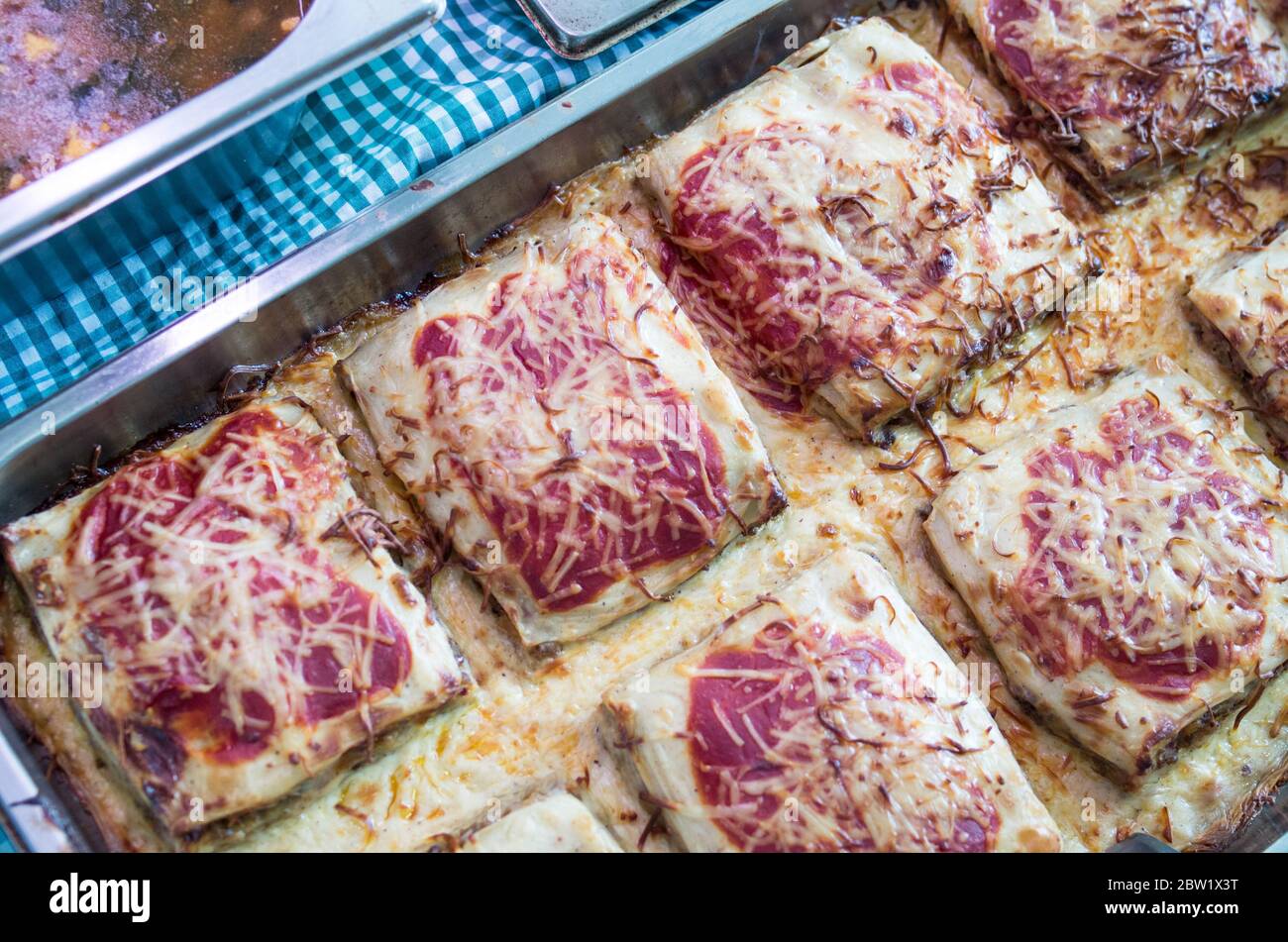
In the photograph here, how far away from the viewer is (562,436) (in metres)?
3.12

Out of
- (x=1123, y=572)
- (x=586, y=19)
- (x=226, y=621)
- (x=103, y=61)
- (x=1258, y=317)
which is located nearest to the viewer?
(x=226, y=621)

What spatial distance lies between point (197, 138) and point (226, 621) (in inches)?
52.2

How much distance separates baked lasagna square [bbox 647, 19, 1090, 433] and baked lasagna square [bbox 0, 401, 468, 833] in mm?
1336

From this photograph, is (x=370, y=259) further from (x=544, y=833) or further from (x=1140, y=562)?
(x=1140, y=562)

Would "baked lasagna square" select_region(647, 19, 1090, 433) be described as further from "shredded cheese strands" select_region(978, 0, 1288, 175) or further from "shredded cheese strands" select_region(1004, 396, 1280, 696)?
"shredded cheese strands" select_region(1004, 396, 1280, 696)

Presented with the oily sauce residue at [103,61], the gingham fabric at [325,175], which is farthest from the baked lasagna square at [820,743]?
the oily sauce residue at [103,61]

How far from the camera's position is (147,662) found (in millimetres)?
2820

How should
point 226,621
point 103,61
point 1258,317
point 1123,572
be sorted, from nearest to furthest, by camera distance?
point 226,621
point 1123,572
point 103,61
point 1258,317

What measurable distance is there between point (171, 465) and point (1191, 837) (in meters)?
3.06

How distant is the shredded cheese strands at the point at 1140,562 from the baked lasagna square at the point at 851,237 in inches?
20.5

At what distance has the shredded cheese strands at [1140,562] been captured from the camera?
3.26 metres

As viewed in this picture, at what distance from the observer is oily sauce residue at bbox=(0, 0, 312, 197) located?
3352 millimetres

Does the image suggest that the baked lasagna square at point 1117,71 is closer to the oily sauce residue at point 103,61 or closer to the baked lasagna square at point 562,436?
the baked lasagna square at point 562,436

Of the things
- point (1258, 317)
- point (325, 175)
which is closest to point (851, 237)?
point (1258, 317)
